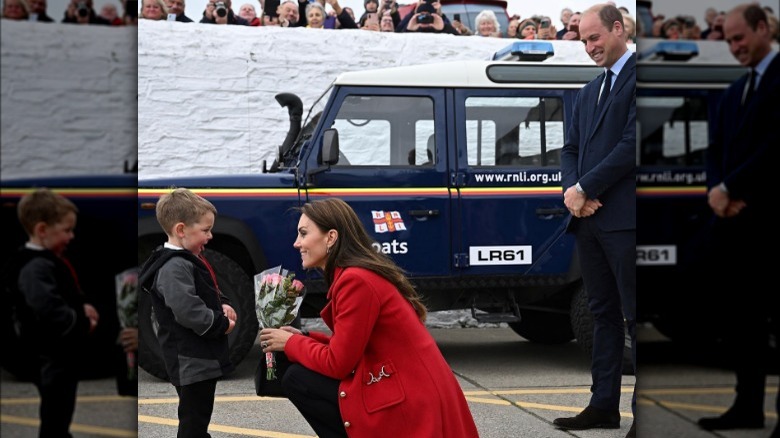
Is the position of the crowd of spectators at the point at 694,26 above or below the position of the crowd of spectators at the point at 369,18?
below

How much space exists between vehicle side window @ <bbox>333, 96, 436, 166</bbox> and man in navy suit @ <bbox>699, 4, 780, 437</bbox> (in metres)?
3.96

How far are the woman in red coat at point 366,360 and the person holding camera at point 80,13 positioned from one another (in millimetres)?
1477

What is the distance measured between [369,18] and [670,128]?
3520mm

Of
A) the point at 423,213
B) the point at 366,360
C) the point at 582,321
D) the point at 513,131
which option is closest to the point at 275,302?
the point at 366,360

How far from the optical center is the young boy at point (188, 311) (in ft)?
9.30

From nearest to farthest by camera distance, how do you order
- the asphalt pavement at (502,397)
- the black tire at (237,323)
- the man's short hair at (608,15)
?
the asphalt pavement at (502,397), the man's short hair at (608,15), the black tire at (237,323)

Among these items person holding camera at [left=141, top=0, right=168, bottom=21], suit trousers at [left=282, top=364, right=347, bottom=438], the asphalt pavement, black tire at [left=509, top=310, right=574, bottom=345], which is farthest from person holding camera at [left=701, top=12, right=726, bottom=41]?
black tire at [left=509, top=310, right=574, bottom=345]

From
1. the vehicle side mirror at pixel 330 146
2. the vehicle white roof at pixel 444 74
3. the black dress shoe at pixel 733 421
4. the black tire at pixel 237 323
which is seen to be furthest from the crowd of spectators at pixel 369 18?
the black dress shoe at pixel 733 421

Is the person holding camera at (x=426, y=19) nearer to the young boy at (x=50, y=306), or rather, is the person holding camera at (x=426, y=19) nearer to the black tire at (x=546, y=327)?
the black tire at (x=546, y=327)

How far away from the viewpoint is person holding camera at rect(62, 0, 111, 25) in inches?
Result: 43.1

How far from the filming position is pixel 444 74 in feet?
16.6

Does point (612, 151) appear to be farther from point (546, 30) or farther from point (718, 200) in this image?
point (718, 200)

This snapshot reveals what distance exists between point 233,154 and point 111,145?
3767 mm

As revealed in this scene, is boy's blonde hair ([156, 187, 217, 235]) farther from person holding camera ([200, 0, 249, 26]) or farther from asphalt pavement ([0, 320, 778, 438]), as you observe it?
person holding camera ([200, 0, 249, 26])
